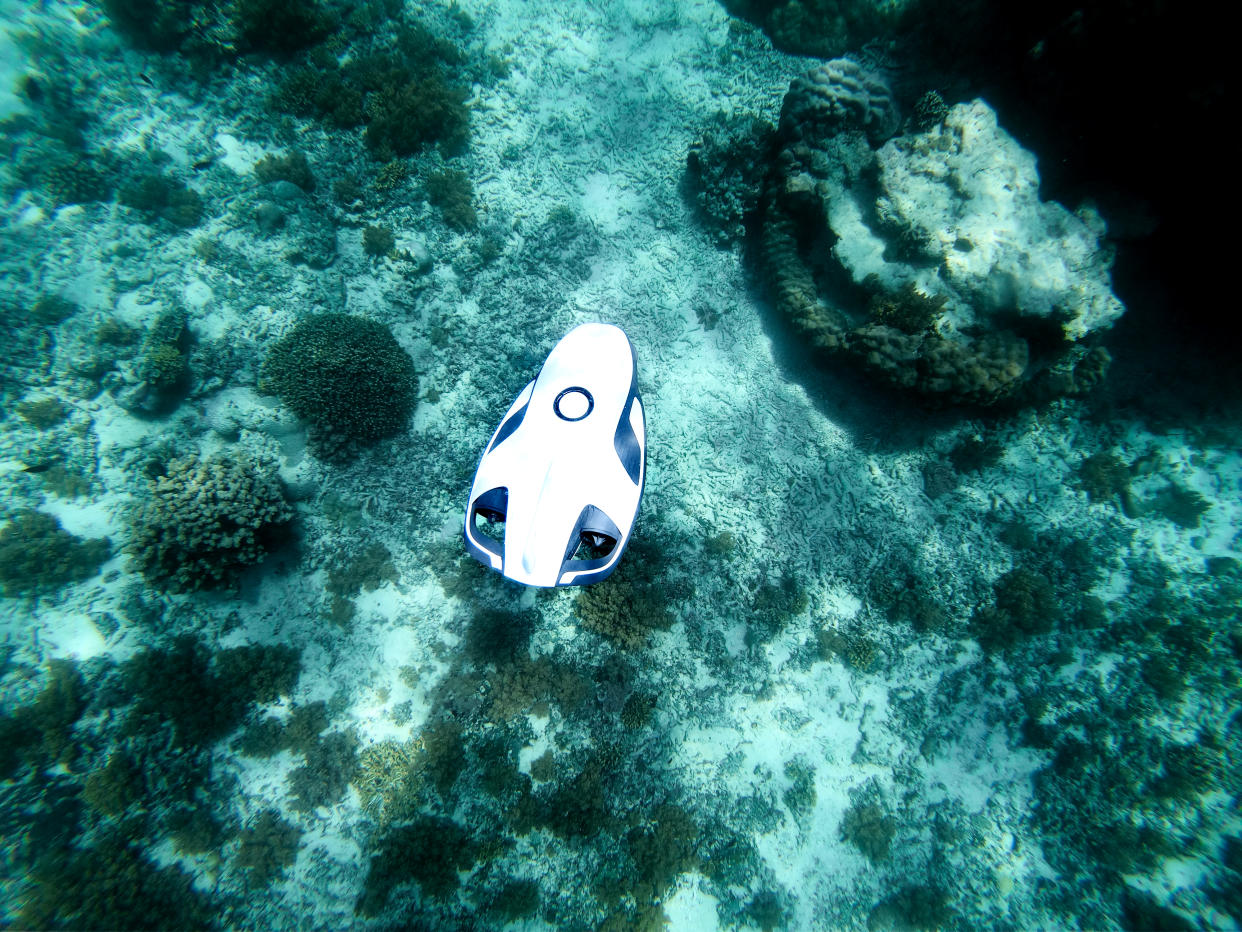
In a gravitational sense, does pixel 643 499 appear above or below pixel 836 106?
below

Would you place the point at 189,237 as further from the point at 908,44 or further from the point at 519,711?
the point at 908,44

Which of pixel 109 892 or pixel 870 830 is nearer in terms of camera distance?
pixel 109 892

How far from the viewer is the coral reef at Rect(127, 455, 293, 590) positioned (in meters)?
5.31

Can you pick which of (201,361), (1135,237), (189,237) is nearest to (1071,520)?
(1135,237)

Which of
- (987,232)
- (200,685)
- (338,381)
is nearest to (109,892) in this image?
(200,685)

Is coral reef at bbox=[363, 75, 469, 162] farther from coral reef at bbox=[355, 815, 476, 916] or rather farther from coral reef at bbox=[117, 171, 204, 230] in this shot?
coral reef at bbox=[355, 815, 476, 916]

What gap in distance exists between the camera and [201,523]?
5324 mm

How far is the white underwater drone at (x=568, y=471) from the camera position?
3959 mm

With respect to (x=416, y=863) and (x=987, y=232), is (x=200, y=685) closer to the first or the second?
(x=416, y=863)

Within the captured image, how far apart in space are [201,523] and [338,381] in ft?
7.25

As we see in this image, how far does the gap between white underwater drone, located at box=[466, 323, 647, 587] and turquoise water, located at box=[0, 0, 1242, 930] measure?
5.23 feet

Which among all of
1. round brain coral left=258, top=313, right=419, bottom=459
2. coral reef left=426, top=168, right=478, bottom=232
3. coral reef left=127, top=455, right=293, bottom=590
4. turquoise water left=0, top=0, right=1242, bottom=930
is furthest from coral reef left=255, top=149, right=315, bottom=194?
coral reef left=127, top=455, right=293, bottom=590

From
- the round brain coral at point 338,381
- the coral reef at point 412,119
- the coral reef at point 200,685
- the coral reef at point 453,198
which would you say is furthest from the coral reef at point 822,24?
the coral reef at point 200,685

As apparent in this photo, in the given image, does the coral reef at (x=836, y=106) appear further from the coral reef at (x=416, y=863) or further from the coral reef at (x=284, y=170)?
the coral reef at (x=416, y=863)
